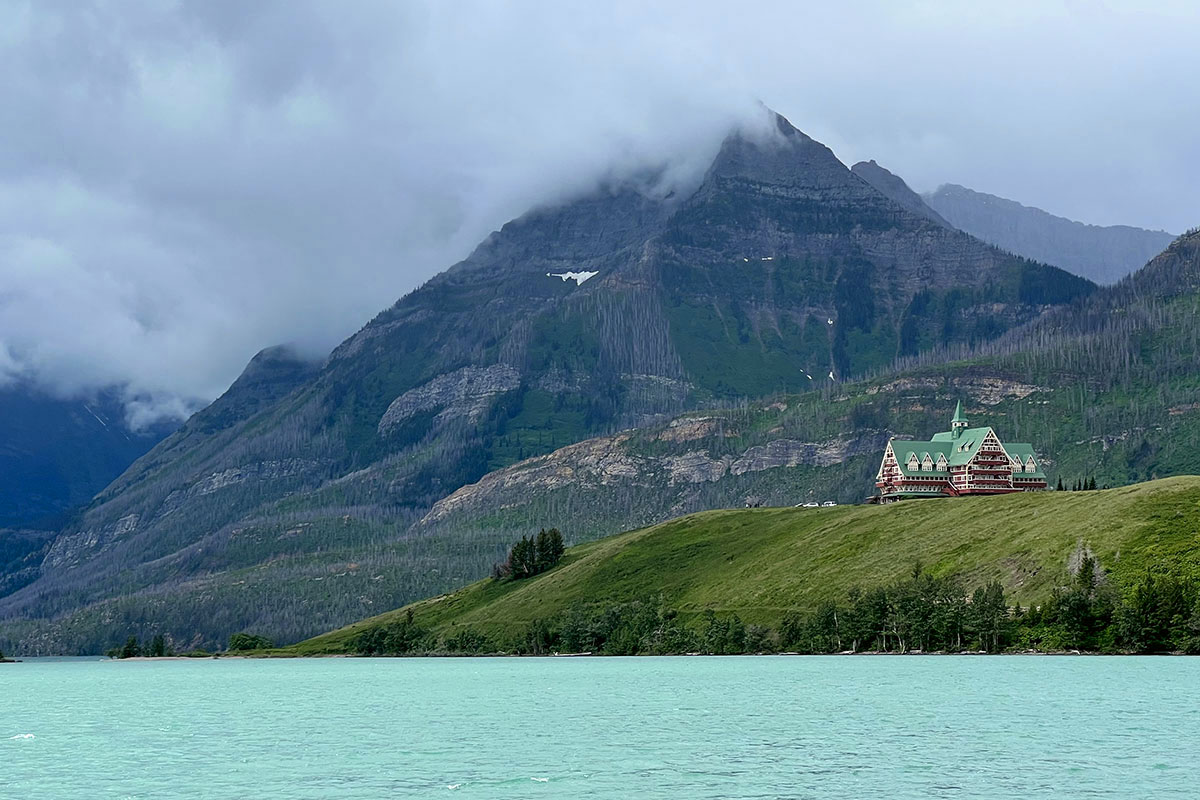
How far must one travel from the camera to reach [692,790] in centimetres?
7056

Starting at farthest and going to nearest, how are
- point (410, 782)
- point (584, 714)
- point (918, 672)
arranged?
point (918, 672) → point (584, 714) → point (410, 782)

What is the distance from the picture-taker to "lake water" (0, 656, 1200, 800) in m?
73.2

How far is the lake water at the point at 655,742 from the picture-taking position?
7325cm

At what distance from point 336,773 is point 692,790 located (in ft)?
81.0

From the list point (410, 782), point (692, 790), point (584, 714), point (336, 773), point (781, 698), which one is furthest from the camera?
point (781, 698)

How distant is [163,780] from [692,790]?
112ft

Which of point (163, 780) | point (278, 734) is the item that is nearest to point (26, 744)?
point (278, 734)

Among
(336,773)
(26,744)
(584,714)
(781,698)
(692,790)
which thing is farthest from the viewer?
(781,698)

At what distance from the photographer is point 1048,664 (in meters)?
184

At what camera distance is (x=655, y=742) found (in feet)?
312

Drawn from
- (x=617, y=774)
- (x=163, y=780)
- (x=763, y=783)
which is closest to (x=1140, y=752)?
(x=763, y=783)

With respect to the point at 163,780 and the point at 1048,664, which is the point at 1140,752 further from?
the point at 1048,664

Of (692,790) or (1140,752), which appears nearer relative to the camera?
(692,790)

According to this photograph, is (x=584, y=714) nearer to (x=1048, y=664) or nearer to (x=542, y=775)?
(x=542, y=775)
